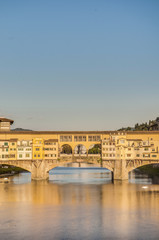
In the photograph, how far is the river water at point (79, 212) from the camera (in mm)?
50094

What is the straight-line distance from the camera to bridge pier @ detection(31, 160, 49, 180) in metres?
105

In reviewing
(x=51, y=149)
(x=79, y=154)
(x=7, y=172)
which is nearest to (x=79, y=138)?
(x=79, y=154)

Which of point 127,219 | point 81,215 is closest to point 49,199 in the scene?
point 81,215

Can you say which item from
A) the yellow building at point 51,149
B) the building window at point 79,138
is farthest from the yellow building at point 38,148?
the building window at point 79,138

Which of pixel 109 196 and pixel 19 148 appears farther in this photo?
pixel 19 148

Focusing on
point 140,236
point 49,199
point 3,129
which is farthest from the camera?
point 3,129

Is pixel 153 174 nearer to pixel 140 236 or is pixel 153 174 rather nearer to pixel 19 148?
pixel 19 148

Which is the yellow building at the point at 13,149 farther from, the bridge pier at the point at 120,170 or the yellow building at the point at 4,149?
the bridge pier at the point at 120,170

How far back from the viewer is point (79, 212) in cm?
6222

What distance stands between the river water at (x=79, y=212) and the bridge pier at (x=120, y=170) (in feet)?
33.4

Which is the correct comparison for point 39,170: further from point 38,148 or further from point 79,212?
point 79,212

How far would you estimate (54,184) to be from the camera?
96.9 meters

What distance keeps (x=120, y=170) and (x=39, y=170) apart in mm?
20031

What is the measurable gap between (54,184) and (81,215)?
37.4m
